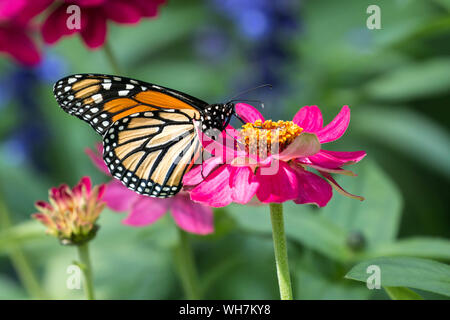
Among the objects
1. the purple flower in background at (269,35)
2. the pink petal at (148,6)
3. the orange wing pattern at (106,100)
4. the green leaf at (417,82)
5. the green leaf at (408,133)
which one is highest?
the purple flower in background at (269,35)

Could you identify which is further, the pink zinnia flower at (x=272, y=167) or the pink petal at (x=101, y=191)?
the pink petal at (x=101, y=191)

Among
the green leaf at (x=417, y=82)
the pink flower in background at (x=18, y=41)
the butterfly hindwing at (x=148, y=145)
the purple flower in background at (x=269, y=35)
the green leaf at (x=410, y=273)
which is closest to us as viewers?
the green leaf at (x=410, y=273)

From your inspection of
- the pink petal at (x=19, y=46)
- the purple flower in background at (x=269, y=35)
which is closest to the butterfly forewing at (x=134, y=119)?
the pink petal at (x=19, y=46)

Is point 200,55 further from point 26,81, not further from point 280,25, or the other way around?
point 26,81

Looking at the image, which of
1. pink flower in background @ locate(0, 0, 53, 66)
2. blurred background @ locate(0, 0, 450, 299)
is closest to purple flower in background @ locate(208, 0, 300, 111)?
blurred background @ locate(0, 0, 450, 299)

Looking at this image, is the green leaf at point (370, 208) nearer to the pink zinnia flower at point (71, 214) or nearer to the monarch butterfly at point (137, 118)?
the monarch butterfly at point (137, 118)
